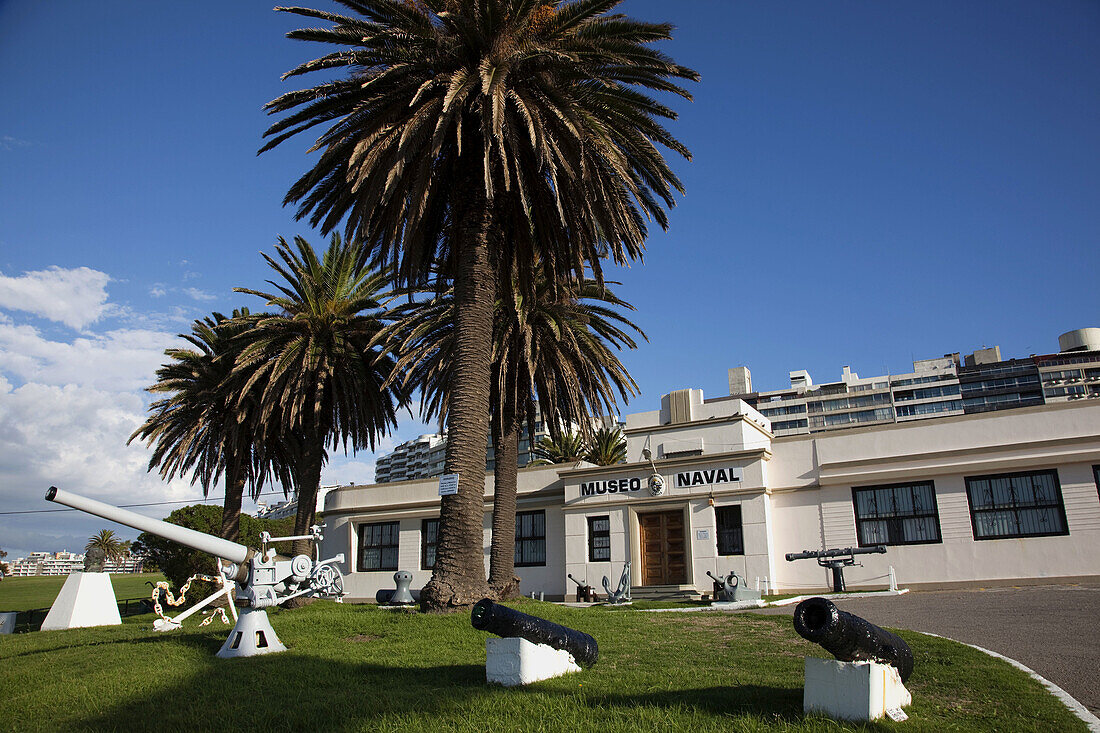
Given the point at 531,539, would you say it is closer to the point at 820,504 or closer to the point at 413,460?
the point at 820,504

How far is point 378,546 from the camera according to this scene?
30891 mm

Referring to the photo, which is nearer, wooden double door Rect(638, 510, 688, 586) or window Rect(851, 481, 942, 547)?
window Rect(851, 481, 942, 547)

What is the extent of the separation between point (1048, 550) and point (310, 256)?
75.1 feet

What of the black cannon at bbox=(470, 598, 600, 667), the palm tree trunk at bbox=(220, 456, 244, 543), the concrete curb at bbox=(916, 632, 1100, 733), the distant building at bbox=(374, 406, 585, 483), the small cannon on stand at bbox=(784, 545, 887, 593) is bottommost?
the concrete curb at bbox=(916, 632, 1100, 733)

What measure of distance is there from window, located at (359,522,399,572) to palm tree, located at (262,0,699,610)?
708 inches

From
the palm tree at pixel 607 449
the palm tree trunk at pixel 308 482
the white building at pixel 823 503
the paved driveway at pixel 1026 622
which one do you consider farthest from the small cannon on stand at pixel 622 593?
the palm tree at pixel 607 449

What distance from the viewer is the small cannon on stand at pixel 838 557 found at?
19333mm

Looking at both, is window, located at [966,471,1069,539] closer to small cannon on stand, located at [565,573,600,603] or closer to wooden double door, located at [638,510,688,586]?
wooden double door, located at [638,510,688,586]

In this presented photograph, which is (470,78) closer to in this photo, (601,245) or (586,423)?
(601,245)

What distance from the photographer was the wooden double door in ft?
77.7

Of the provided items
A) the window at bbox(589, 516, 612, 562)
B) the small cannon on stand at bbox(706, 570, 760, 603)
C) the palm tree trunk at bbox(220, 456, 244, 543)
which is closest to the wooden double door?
the window at bbox(589, 516, 612, 562)

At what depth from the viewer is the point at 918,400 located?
105188 mm

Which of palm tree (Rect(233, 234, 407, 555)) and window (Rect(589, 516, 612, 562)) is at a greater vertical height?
palm tree (Rect(233, 234, 407, 555))

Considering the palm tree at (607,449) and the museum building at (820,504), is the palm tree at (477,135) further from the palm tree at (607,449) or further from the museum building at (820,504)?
the palm tree at (607,449)
